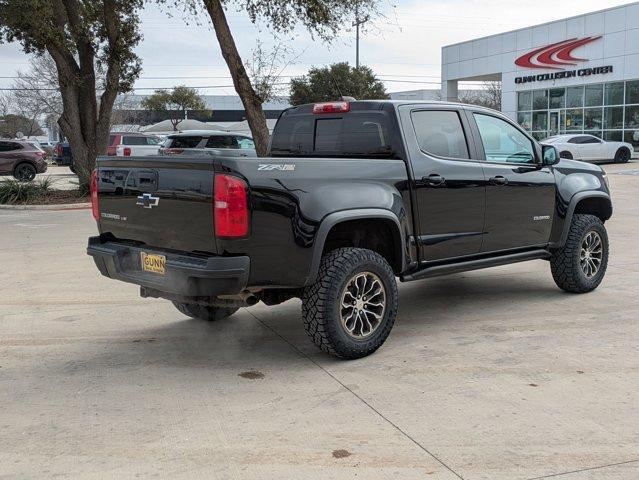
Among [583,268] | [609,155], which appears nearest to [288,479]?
[583,268]

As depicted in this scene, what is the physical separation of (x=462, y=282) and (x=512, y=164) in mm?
1993

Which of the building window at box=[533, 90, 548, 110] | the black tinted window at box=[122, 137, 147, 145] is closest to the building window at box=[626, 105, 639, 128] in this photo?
the building window at box=[533, 90, 548, 110]

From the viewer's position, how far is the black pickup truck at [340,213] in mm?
4551

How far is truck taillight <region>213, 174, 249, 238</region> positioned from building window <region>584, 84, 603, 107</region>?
36089 millimetres

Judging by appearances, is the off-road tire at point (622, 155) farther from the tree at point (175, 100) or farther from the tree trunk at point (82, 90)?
the tree at point (175, 100)

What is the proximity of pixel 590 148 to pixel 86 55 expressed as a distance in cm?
2080

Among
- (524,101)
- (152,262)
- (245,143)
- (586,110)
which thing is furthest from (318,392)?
(524,101)

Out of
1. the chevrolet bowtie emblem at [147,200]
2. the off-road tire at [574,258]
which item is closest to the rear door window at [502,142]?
the off-road tire at [574,258]

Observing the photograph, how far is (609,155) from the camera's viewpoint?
30078mm

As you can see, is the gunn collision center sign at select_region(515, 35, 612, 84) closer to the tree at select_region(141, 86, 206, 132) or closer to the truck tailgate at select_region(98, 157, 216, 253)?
the tree at select_region(141, 86, 206, 132)

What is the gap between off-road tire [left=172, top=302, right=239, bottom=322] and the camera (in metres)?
6.14

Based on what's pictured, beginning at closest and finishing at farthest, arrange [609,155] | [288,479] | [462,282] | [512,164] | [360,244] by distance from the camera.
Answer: [288,479], [360,244], [512,164], [462,282], [609,155]

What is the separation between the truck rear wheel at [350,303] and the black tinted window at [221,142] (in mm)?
15300

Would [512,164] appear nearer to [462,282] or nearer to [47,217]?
[462,282]
